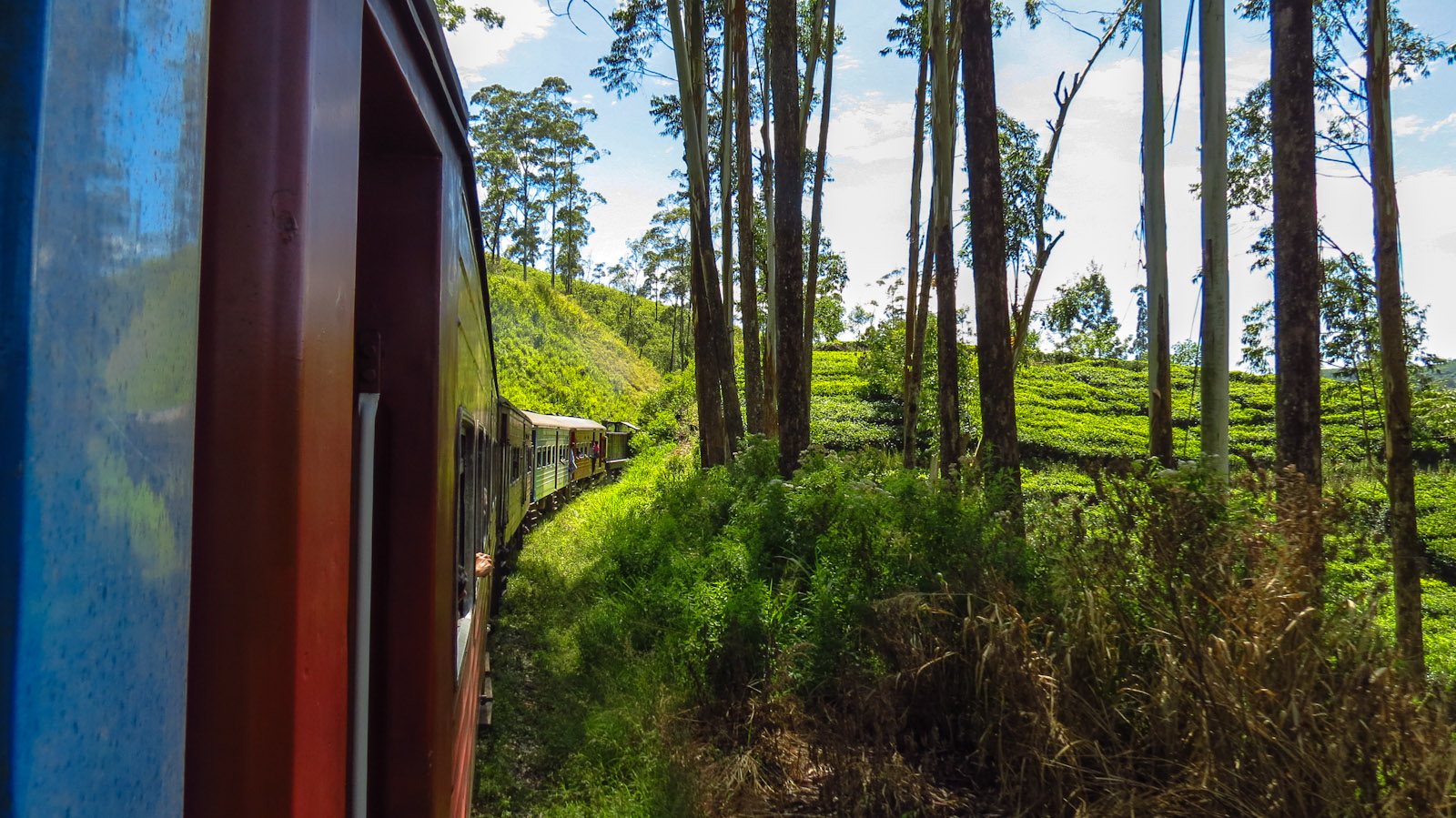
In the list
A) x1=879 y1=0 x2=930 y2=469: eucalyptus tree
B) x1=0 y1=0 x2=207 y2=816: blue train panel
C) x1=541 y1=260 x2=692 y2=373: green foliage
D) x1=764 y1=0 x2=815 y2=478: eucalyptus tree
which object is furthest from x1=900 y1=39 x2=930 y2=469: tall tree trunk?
x1=541 y1=260 x2=692 y2=373: green foliage

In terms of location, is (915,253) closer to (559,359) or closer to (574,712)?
(574,712)

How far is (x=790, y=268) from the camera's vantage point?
1062 cm

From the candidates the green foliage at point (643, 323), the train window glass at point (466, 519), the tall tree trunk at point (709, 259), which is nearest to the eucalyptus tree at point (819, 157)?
the tall tree trunk at point (709, 259)

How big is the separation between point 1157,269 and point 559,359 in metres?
36.0

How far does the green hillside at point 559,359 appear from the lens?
36.8 meters

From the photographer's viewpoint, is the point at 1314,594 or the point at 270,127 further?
the point at 1314,594

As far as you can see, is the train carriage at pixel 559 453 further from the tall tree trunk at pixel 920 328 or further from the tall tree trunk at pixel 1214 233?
the tall tree trunk at pixel 1214 233

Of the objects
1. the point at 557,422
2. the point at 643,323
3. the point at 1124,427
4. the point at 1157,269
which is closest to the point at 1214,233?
the point at 1157,269

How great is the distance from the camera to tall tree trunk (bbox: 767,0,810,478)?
10609 mm

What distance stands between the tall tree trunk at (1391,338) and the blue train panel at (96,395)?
906 cm

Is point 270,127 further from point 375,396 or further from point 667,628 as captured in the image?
point 667,628

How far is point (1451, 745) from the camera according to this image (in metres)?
3.05

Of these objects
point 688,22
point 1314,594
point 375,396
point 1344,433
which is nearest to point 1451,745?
point 1314,594

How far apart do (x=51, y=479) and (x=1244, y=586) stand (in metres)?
4.57
